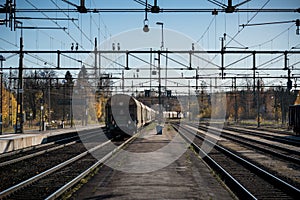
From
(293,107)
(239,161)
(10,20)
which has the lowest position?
(239,161)

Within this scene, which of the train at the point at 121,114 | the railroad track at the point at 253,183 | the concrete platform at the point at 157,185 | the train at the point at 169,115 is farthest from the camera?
the train at the point at 169,115

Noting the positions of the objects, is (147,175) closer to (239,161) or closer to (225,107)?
(239,161)

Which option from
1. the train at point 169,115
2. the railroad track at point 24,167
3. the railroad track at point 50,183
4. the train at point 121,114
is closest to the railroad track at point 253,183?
the railroad track at point 50,183

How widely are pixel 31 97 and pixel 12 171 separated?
247 feet

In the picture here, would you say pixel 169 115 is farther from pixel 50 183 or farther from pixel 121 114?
pixel 50 183

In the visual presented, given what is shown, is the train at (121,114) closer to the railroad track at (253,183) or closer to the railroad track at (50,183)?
the railroad track at (50,183)

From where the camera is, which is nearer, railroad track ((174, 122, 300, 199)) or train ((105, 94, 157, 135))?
railroad track ((174, 122, 300, 199))

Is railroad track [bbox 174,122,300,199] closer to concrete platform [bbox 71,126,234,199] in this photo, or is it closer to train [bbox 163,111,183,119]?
concrete platform [bbox 71,126,234,199]

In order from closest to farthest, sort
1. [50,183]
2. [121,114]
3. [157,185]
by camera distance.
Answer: [157,185] < [50,183] < [121,114]

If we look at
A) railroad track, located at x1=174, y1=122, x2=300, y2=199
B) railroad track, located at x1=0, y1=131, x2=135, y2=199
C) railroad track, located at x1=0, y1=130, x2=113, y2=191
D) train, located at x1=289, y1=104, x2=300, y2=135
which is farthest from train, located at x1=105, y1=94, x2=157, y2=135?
railroad track, located at x1=174, y1=122, x2=300, y2=199

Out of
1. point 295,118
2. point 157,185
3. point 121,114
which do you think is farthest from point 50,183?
point 295,118

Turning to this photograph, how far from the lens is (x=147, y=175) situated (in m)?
14.6

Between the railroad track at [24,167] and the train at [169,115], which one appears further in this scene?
the train at [169,115]

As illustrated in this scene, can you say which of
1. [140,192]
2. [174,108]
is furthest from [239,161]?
[174,108]
